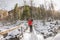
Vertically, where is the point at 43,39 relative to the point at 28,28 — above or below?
below

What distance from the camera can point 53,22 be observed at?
78.2 inches

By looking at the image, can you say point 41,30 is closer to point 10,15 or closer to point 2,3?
point 10,15

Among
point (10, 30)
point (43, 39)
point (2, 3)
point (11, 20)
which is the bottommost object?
point (43, 39)

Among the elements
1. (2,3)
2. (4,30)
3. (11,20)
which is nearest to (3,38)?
(4,30)

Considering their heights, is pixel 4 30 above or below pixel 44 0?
below

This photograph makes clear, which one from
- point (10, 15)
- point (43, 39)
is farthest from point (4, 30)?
point (43, 39)

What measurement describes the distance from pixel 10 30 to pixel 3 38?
0.43 ft

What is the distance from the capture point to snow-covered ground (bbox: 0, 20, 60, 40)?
195cm

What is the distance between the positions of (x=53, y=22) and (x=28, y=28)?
A: 12.9 inches

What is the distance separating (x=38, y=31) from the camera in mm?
1973

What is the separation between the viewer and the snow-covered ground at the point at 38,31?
1.95 m

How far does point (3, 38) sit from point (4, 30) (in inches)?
4.0

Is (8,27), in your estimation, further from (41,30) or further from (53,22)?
(53,22)

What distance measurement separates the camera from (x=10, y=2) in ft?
6.66
